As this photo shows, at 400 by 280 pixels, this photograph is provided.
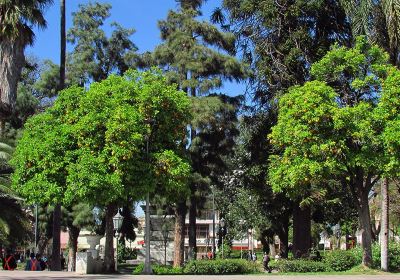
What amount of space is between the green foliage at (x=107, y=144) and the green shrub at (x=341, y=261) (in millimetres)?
7543

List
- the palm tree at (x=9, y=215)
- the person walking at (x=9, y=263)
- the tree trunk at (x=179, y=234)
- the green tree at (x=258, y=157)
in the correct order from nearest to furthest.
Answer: the person walking at (x=9, y=263), the palm tree at (x=9, y=215), the green tree at (x=258, y=157), the tree trunk at (x=179, y=234)

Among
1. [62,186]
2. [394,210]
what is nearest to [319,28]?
[62,186]

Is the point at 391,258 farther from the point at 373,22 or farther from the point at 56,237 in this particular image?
the point at 56,237

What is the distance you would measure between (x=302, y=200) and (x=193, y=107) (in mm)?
7539

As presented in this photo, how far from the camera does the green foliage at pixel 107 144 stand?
21.1 metres

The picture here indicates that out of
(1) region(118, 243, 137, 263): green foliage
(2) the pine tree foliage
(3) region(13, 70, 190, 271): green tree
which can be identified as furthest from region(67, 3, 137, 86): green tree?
(1) region(118, 243, 137, 263): green foliage

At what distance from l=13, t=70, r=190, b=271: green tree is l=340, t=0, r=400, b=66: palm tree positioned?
27.8 ft

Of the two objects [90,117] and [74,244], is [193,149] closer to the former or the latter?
[90,117]

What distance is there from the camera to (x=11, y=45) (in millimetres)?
21000

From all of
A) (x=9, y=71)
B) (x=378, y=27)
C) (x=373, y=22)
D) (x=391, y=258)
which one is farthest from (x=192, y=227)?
(x=9, y=71)

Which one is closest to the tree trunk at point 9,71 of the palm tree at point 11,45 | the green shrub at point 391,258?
the palm tree at point 11,45

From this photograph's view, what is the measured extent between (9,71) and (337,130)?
12730mm

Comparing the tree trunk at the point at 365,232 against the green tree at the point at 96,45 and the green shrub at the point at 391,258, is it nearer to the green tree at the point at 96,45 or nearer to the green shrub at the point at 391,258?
the green shrub at the point at 391,258

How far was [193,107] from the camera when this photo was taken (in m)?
29.4
